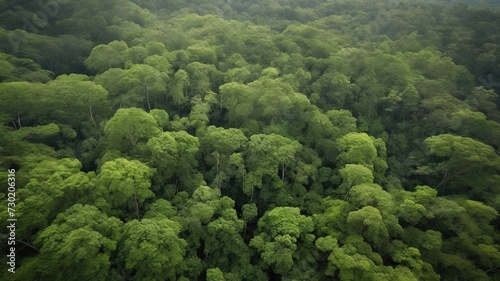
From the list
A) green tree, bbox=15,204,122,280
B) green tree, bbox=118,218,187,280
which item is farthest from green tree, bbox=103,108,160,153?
green tree, bbox=118,218,187,280

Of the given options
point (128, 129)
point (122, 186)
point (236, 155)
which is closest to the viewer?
Answer: point (122, 186)

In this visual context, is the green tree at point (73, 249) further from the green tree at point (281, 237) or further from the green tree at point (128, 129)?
the green tree at point (281, 237)

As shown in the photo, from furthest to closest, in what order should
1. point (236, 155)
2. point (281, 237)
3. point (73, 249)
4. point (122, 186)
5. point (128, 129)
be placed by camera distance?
1. point (236, 155)
2. point (128, 129)
3. point (281, 237)
4. point (122, 186)
5. point (73, 249)

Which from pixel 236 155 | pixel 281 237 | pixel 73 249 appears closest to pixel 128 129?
pixel 236 155

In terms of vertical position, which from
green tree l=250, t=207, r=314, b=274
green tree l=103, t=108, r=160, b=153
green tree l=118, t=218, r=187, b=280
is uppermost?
green tree l=103, t=108, r=160, b=153

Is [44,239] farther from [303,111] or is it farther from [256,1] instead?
[256,1]

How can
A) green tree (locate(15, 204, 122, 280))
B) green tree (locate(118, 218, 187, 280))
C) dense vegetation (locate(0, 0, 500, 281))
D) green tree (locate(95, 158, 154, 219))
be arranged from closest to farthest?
1. green tree (locate(15, 204, 122, 280))
2. green tree (locate(118, 218, 187, 280))
3. dense vegetation (locate(0, 0, 500, 281))
4. green tree (locate(95, 158, 154, 219))

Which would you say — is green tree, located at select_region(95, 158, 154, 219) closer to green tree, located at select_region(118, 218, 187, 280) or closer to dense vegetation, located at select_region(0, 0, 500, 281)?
dense vegetation, located at select_region(0, 0, 500, 281)

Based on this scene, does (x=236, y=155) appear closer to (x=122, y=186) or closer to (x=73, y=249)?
(x=122, y=186)

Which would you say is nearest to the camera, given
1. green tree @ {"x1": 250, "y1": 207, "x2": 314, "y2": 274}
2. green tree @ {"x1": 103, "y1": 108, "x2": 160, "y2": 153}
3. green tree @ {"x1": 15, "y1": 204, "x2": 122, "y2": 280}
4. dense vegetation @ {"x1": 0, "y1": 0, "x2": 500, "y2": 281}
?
green tree @ {"x1": 15, "y1": 204, "x2": 122, "y2": 280}
